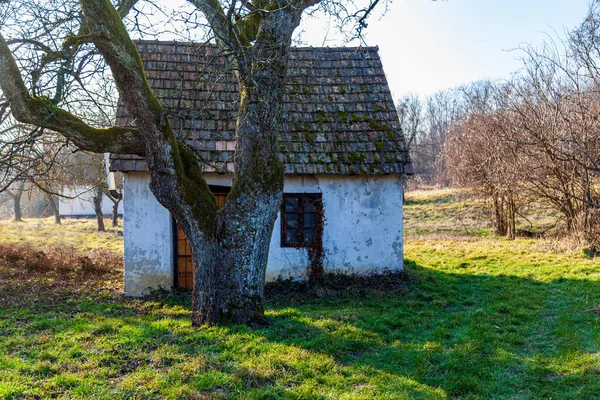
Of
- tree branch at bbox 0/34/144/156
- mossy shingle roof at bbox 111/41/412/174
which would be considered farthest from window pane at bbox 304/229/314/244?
tree branch at bbox 0/34/144/156

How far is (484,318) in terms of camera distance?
7797 millimetres

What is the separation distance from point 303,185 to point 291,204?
50 cm

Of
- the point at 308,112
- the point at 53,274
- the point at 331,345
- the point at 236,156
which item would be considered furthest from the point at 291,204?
the point at 53,274

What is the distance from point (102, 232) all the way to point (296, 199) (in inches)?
649

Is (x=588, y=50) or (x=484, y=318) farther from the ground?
(x=588, y=50)

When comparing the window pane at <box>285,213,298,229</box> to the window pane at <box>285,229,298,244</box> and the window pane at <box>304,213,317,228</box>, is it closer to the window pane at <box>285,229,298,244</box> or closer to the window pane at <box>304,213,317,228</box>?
the window pane at <box>285,229,298,244</box>

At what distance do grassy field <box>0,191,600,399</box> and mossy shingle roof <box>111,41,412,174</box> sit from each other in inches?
110

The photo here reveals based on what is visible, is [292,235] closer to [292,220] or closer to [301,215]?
[292,220]

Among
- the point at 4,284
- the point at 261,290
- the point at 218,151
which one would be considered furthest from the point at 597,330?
the point at 4,284

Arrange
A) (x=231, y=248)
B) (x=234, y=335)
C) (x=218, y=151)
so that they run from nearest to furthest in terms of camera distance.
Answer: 1. (x=234, y=335)
2. (x=231, y=248)
3. (x=218, y=151)

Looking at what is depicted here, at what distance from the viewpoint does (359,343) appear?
643 centimetres

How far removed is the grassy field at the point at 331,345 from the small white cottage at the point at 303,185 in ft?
2.87

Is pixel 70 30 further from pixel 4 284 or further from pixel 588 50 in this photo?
pixel 588 50

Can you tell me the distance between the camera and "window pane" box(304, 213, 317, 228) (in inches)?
418
